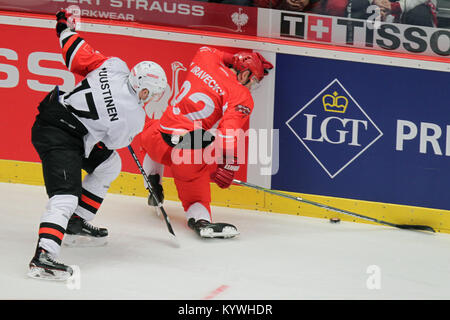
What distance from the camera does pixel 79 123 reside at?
4.31 metres

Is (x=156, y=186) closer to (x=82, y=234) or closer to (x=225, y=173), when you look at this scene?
(x=225, y=173)

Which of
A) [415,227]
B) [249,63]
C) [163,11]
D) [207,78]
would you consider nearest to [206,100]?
[207,78]

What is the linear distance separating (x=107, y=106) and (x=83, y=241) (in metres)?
0.91

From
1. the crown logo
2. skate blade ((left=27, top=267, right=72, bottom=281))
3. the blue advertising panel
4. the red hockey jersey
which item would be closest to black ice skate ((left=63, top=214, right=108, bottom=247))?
skate blade ((left=27, top=267, right=72, bottom=281))

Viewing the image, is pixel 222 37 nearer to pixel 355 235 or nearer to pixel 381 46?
pixel 381 46

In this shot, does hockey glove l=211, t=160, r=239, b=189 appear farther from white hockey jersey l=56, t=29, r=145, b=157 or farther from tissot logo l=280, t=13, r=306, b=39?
tissot logo l=280, t=13, r=306, b=39

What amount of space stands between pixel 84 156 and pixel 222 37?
1.51 m

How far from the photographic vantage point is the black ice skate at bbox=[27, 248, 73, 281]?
4.03 m

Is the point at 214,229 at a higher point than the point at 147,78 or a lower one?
lower

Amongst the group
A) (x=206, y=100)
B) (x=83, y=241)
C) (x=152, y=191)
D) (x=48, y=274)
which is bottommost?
(x=48, y=274)

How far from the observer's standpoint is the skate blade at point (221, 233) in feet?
16.3

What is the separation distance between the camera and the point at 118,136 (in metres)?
4.33

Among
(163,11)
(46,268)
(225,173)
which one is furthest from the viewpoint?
(163,11)

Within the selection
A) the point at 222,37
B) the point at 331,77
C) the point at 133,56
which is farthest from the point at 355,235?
the point at 133,56
